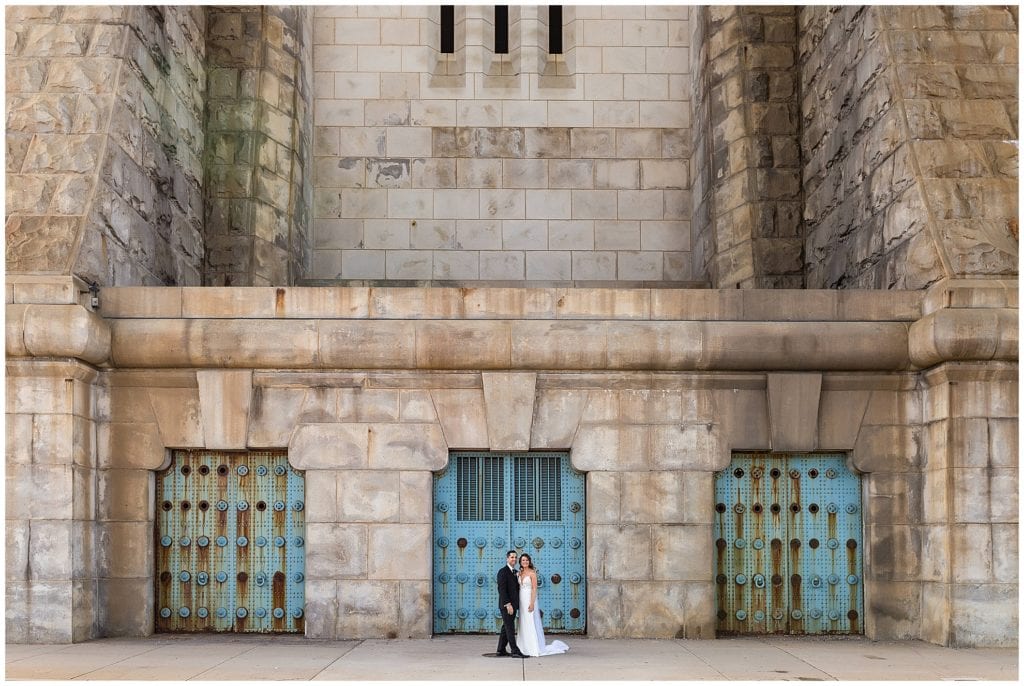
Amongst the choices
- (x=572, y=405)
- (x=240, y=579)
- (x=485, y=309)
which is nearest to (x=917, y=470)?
(x=572, y=405)

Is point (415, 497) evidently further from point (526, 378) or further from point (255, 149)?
point (255, 149)

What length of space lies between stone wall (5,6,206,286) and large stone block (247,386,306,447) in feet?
7.42

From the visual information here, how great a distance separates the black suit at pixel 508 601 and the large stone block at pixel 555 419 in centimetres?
162

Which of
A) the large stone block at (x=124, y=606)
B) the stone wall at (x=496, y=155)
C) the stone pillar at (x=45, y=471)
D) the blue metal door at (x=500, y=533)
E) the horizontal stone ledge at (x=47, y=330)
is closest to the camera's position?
the horizontal stone ledge at (x=47, y=330)

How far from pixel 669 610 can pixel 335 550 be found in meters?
3.91

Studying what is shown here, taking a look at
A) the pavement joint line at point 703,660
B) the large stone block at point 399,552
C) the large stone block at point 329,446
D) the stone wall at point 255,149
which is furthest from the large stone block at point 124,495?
the pavement joint line at point 703,660

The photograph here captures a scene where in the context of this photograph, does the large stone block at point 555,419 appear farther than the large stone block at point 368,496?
Yes

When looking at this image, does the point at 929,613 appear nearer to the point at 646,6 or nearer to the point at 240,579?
the point at 240,579

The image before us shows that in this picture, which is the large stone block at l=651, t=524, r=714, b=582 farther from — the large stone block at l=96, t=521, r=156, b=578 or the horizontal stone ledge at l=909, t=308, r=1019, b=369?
the large stone block at l=96, t=521, r=156, b=578

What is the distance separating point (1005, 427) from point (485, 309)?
5921 mm

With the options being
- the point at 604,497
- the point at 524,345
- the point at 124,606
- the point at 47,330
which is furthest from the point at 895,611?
the point at 47,330

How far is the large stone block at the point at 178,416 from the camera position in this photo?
12344 mm

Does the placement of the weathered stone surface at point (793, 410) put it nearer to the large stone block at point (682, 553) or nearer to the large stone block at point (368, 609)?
the large stone block at point (682, 553)

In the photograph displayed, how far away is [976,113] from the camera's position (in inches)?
502
